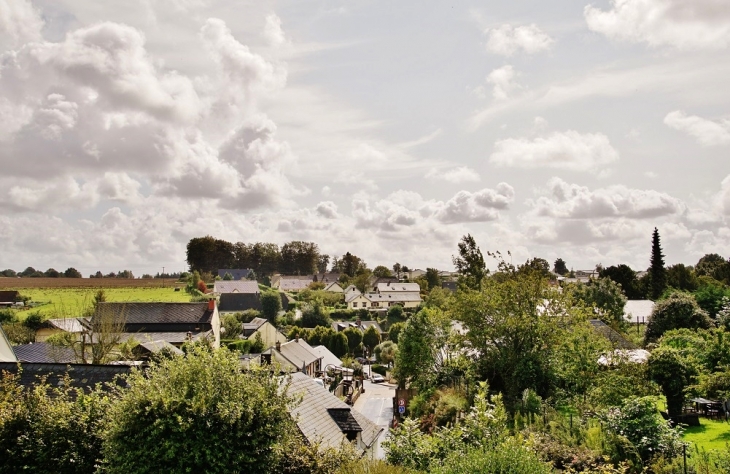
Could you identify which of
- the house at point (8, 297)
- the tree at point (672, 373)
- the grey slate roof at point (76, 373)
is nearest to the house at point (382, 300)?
the house at point (8, 297)

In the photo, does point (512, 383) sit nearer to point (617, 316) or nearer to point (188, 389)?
point (188, 389)

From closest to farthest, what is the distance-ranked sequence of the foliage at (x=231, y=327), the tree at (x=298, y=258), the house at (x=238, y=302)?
the foliage at (x=231, y=327) → the house at (x=238, y=302) → the tree at (x=298, y=258)

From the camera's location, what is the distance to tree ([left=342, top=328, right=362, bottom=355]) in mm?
74688

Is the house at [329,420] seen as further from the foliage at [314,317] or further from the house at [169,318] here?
the foliage at [314,317]

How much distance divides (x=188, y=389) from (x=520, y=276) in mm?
17561

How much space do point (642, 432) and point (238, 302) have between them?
258 feet

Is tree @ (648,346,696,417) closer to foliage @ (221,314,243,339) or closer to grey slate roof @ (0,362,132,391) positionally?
grey slate roof @ (0,362,132,391)

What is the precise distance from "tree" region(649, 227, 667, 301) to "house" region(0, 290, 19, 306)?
81617 millimetres

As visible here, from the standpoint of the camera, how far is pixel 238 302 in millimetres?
88812

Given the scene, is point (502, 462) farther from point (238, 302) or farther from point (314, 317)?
point (238, 302)

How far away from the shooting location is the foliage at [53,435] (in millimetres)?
13945

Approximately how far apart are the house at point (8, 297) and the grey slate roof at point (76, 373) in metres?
59.4

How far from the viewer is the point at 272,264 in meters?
150

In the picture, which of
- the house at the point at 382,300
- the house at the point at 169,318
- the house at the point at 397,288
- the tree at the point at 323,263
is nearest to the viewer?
the house at the point at 169,318
